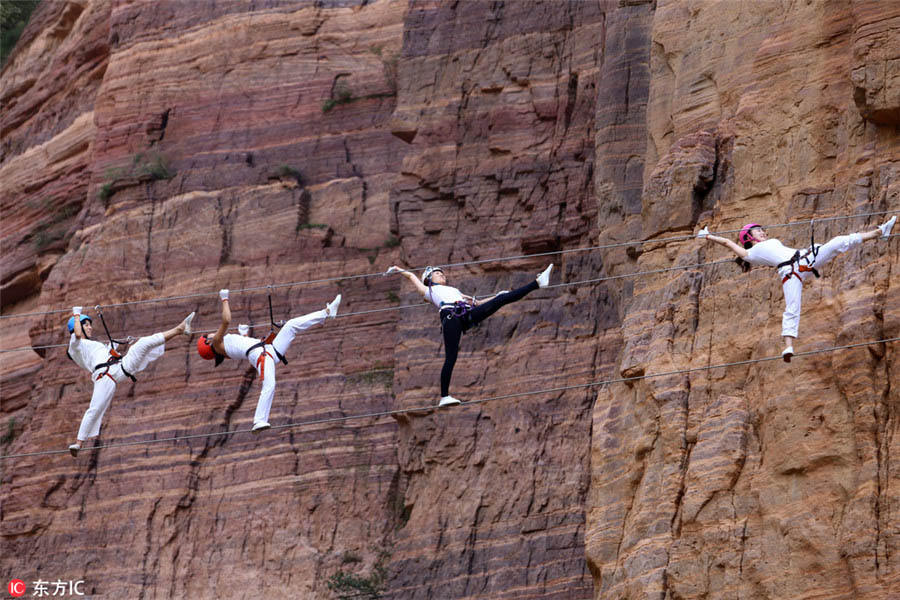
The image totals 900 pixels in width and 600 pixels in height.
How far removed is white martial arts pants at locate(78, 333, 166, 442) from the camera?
29.0m

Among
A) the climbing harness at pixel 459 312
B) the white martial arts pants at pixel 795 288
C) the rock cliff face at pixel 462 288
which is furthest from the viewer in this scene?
the climbing harness at pixel 459 312

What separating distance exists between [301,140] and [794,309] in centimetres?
2075

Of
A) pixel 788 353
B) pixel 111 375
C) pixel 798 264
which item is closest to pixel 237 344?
pixel 111 375

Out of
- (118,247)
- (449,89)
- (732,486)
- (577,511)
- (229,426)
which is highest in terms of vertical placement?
(449,89)

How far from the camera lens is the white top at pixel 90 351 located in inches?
1160

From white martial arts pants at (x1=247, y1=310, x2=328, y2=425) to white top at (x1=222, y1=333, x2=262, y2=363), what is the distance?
15 centimetres

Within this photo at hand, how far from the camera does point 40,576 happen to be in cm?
4050

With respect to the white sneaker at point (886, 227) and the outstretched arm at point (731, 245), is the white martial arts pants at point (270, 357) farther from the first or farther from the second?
the white sneaker at point (886, 227)

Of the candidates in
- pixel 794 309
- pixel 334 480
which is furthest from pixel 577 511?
pixel 794 309

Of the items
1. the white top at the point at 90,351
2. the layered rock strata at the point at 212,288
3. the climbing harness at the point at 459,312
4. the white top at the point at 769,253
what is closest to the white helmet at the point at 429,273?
the climbing harness at the point at 459,312

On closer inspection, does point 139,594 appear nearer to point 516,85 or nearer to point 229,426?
point 229,426

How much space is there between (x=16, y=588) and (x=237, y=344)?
1423 centimetres

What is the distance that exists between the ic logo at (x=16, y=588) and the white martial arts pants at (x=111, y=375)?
39.0 feet

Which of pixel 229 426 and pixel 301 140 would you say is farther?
pixel 301 140
